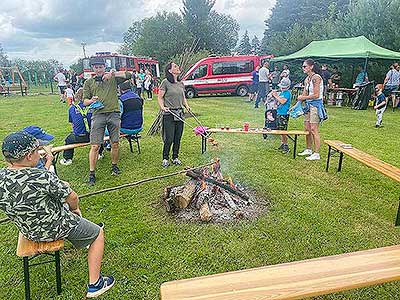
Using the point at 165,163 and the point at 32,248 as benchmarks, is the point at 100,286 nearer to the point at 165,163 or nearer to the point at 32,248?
the point at 32,248

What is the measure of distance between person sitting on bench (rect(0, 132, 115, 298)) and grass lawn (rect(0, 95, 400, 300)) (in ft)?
1.90

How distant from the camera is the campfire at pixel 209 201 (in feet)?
12.1

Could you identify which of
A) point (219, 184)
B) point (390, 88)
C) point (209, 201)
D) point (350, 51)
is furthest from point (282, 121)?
point (390, 88)

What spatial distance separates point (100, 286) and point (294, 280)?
4.90ft

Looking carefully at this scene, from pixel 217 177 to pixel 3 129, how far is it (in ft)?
23.8

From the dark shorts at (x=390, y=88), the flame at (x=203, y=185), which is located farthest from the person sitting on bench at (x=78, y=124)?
the dark shorts at (x=390, y=88)

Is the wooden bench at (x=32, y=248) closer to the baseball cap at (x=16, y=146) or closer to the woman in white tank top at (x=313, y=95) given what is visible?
the baseball cap at (x=16, y=146)

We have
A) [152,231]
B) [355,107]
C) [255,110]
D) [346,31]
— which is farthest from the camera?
[346,31]

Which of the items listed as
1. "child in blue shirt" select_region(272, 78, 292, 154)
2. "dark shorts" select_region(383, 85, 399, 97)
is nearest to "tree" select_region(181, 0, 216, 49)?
"dark shorts" select_region(383, 85, 399, 97)

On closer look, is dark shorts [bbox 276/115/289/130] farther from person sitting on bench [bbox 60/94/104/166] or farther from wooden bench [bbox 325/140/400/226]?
person sitting on bench [bbox 60/94/104/166]

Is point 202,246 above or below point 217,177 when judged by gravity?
below

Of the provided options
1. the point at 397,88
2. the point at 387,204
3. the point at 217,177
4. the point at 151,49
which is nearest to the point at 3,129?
the point at 217,177

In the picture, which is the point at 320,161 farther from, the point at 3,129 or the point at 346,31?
the point at 346,31

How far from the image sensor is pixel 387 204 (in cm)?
409
